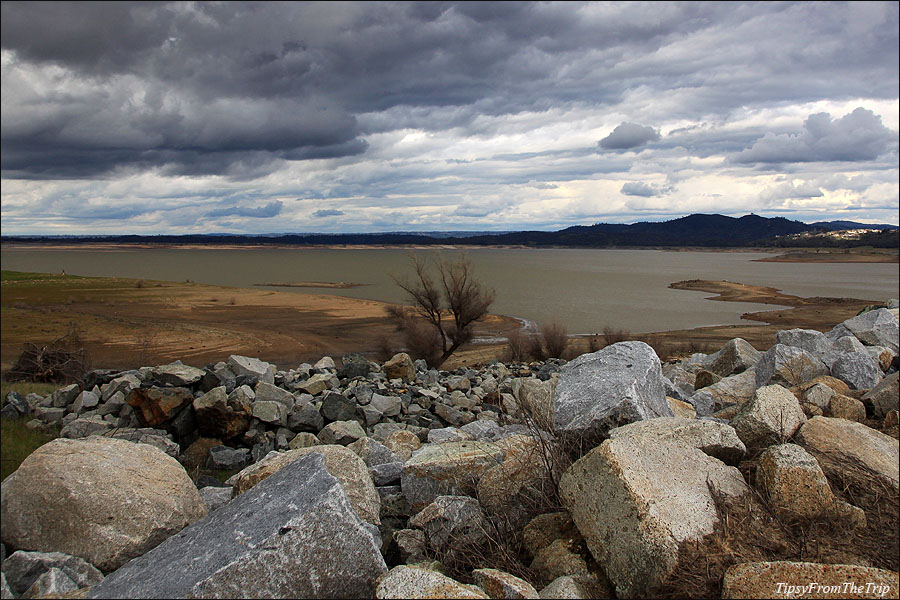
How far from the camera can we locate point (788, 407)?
4.86 meters

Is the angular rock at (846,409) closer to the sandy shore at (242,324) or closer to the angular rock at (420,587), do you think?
the angular rock at (420,587)

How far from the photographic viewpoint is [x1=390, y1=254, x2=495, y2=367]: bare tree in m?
28.7

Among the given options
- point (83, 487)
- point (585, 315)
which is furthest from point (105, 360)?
point (585, 315)

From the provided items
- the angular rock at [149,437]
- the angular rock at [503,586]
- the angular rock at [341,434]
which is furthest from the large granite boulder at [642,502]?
the angular rock at [149,437]

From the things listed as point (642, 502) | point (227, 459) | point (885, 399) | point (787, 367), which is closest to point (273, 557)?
point (642, 502)

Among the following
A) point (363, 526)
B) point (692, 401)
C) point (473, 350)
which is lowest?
point (473, 350)

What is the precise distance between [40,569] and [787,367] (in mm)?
9806

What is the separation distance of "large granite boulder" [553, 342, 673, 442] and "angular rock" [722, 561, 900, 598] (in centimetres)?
221

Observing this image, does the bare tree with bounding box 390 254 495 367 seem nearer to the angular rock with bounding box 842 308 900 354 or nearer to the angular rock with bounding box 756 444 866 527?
the angular rock with bounding box 842 308 900 354

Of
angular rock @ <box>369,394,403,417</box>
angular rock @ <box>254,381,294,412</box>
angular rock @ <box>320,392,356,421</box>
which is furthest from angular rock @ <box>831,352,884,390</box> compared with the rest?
angular rock @ <box>254,381,294,412</box>

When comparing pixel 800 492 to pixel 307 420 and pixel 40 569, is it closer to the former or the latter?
pixel 40 569

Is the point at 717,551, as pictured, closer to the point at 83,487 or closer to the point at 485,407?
the point at 83,487

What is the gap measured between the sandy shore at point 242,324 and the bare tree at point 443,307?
3.85ft

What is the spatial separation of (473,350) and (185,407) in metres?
20.1
